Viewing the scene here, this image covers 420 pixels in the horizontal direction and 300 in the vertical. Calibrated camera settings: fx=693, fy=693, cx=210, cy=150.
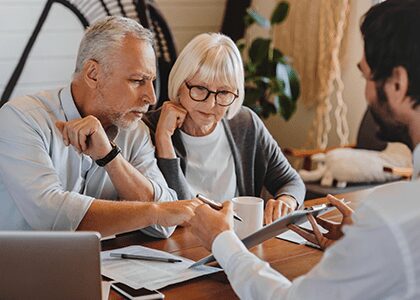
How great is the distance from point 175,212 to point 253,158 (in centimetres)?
77

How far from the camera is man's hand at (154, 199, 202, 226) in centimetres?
183

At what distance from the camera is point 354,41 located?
4457 millimetres

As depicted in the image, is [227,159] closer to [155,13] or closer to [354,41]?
[155,13]

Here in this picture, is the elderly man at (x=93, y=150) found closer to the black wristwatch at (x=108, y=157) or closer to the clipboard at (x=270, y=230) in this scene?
the black wristwatch at (x=108, y=157)

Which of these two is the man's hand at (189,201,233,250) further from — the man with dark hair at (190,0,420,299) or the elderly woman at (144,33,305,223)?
the elderly woman at (144,33,305,223)

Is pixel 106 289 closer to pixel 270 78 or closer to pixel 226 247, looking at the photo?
pixel 226 247

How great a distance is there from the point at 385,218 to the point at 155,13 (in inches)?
128

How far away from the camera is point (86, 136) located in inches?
77.2

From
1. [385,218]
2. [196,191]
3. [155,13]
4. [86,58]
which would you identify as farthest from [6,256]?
[155,13]

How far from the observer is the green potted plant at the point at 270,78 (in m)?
4.35

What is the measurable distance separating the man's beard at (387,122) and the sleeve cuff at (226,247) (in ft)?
1.20

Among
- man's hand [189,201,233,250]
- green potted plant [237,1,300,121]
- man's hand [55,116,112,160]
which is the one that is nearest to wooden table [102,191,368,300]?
man's hand [189,201,233,250]

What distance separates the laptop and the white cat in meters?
2.54

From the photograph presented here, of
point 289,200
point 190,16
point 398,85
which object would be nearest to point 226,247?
point 398,85
